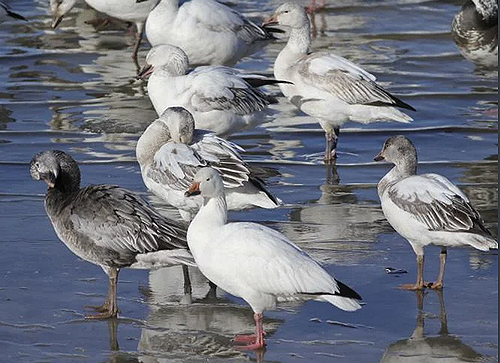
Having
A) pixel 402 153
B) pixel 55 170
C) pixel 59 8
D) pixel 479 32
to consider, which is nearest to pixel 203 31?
pixel 479 32

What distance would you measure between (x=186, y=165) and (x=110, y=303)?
1.50 meters

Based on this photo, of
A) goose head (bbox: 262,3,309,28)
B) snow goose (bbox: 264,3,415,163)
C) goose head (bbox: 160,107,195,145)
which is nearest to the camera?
goose head (bbox: 160,107,195,145)

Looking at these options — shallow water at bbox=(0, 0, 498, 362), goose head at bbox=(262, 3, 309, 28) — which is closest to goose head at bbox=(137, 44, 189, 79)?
shallow water at bbox=(0, 0, 498, 362)

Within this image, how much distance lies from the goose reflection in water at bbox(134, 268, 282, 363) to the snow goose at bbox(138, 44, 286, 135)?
2921 mm

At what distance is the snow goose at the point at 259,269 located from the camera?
6766 millimetres

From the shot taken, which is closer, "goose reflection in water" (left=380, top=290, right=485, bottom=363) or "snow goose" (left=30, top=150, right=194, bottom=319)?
"goose reflection in water" (left=380, top=290, right=485, bottom=363)

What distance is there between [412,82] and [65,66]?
Result: 14.5ft

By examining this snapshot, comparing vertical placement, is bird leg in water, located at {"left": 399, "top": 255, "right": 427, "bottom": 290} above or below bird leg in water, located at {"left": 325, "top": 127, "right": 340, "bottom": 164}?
above

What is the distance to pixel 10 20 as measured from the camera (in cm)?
1762

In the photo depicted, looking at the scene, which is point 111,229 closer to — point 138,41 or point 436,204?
point 436,204

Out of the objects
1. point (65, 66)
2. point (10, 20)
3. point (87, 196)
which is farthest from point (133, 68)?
point (87, 196)

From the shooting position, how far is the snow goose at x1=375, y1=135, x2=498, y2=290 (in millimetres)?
7680

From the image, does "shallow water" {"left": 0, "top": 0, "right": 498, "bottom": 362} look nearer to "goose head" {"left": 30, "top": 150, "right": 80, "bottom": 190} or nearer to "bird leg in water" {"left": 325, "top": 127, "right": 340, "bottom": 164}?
"bird leg in water" {"left": 325, "top": 127, "right": 340, "bottom": 164}

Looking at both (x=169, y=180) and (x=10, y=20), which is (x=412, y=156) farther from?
(x=10, y=20)
